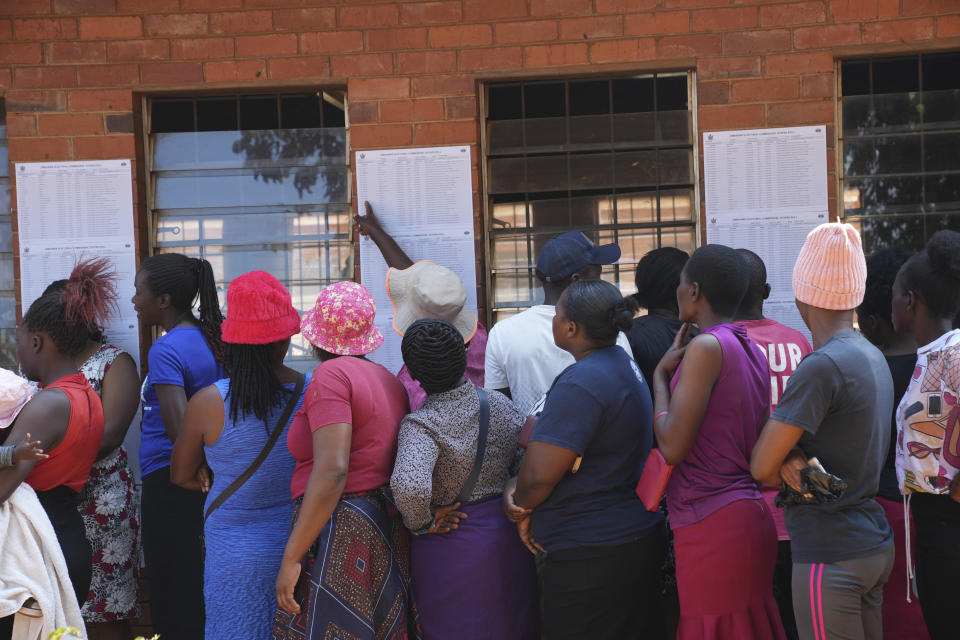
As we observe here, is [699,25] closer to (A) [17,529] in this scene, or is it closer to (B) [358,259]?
(B) [358,259]

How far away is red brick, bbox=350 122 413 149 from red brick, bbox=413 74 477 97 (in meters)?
0.21

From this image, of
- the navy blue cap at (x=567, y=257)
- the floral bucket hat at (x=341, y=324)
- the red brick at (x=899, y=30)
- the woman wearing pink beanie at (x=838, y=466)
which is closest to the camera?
the woman wearing pink beanie at (x=838, y=466)

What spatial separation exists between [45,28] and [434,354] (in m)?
3.33

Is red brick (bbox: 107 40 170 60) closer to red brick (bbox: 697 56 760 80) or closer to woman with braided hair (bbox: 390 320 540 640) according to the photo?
woman with braided hair (bbox: 390 320 540 640)

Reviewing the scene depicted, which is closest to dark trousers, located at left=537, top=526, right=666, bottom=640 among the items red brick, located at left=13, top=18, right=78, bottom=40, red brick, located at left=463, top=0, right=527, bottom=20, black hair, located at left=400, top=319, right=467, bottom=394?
black hair, located at left=400, top=319, right=467, bottom=394

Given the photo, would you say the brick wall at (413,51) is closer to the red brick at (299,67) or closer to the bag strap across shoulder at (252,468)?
the red brick at (299,67)

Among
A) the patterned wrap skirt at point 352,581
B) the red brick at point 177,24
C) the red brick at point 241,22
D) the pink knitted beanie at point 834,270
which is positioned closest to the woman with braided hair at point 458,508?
the patterned wrap skirt at point 352,581

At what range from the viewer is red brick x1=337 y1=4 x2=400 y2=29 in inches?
200

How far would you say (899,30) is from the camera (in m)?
4.86

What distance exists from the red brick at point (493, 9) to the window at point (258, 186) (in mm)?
861

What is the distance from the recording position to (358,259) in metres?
5.16

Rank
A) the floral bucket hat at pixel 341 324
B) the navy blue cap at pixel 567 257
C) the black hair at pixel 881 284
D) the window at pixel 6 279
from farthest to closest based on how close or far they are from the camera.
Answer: the window at pixel 6 279 → the navy blue cap at pixel 567 257 → the black hair at pixel 881 284 → the floral bucket hat at pixel 341 324

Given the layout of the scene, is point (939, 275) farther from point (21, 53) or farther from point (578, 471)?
point (21, 53)

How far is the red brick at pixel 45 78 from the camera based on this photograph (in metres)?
5.15
